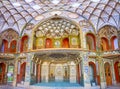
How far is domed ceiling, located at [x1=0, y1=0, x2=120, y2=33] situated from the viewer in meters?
16.2

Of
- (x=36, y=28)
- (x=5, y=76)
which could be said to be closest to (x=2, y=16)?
(x=36, y=28)

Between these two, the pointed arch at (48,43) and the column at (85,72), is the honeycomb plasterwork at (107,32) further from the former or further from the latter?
the pointed arch at (48,43)

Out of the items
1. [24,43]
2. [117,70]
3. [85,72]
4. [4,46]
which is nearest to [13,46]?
[4,46]

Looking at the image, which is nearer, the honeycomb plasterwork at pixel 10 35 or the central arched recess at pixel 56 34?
the central arched recess at pixel 56 34

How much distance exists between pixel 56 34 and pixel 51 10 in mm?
3712

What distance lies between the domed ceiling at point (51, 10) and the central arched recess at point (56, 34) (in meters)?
1.16

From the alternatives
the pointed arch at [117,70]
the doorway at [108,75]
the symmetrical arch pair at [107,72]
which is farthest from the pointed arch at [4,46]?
the pointed arch at [117,70]

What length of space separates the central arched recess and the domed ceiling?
1164 millimetres

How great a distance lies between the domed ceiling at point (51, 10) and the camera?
16.2 m

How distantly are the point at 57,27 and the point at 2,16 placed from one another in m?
8.22

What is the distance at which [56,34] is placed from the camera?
18531 millimetres

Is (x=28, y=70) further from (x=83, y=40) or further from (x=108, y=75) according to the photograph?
(x=108, y=75)

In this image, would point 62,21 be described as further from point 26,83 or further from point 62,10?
point 26,83

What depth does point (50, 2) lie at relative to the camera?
17.1 meters
